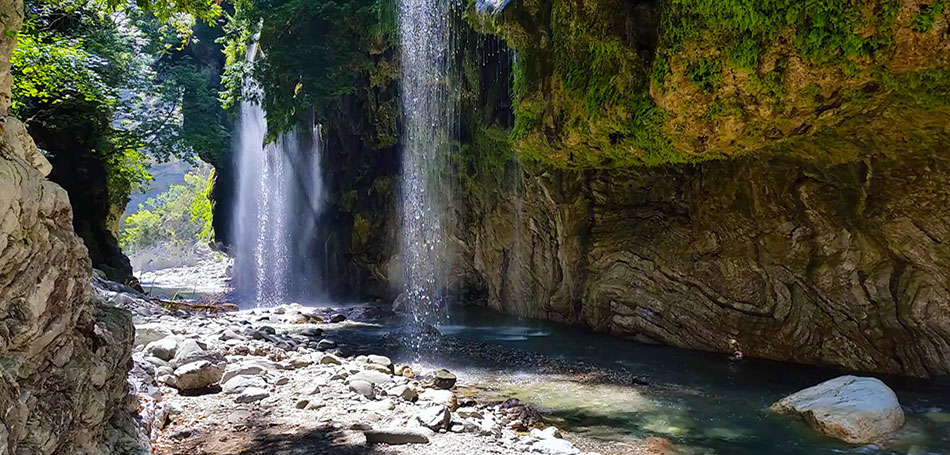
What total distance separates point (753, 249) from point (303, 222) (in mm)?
18774

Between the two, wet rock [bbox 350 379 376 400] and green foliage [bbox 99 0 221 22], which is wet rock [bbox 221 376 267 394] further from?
green foliage [bbox 99 0 221 22]

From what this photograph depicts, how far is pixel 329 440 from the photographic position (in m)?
4.86

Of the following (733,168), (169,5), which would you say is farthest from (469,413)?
(733,168)

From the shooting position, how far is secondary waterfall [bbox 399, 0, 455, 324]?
51.1 ft

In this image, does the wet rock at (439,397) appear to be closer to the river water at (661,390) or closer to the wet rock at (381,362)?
the river water at (661,390)

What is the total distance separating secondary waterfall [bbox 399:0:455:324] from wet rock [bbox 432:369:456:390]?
796 centimetres

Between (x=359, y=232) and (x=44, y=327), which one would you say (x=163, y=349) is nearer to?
(x=44, y=327)

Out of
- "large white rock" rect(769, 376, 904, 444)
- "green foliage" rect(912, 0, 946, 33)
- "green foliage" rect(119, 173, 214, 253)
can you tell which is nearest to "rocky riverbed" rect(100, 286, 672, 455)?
"large white rock" rect(769, 376, 904, 444)

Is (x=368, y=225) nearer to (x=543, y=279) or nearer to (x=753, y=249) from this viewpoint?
(x=543, y=279)

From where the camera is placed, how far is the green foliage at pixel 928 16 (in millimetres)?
5730

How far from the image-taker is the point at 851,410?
5879 mm

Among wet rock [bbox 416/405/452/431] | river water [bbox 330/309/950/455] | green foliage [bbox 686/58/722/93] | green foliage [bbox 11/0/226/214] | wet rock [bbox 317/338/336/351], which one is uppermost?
green foliage [bbox 11/0/226/214]

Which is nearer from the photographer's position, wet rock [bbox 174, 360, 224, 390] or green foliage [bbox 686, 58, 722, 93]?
wet rock [bbox 174, 360, 224, 390]

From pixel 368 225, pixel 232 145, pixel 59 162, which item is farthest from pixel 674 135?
pixel 232 145
